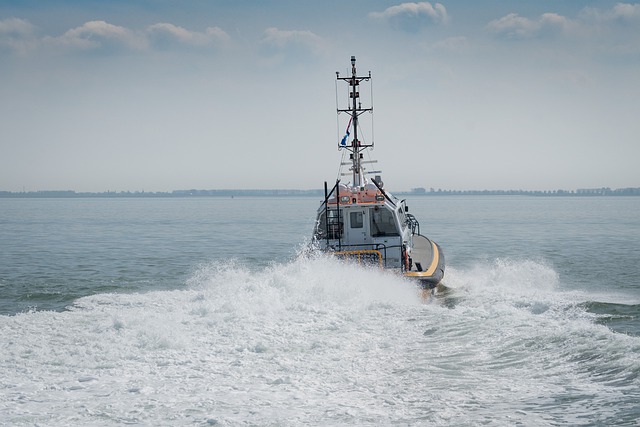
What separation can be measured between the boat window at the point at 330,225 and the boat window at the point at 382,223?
104 cm

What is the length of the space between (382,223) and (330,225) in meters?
1.64

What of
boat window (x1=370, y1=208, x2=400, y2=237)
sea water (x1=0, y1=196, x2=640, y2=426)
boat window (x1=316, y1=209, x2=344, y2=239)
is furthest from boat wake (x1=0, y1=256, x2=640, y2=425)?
boat window (x1=370, y1=208, x2=400, y2=237)

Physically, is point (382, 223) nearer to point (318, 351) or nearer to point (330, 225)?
point (330, 225)

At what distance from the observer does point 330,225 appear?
57.3 ft

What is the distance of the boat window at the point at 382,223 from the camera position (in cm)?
1731

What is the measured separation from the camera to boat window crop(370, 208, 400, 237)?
56.8ft

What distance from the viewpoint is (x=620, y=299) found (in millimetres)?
15898

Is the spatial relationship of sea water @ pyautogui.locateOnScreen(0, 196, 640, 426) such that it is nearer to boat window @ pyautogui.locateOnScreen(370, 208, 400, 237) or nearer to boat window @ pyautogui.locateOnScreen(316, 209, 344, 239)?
boat window @ pyautogui.locateOnScreen(316, 209, 344, 239)

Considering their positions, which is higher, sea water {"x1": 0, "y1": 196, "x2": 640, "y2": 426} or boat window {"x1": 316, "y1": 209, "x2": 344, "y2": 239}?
boat window {"x1": 316, "y1": 209, "x2": 344, "y2": 239}

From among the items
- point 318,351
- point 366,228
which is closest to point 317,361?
point 318,351

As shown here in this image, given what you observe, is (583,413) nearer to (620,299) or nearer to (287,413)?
(287,413)

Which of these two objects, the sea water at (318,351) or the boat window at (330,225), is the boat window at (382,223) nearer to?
the boat window at (330,225)

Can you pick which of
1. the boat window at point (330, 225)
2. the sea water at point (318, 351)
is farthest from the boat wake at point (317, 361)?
the boat window at point (330, 225)

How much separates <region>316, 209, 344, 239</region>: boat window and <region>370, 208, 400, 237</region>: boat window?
1.04 m
